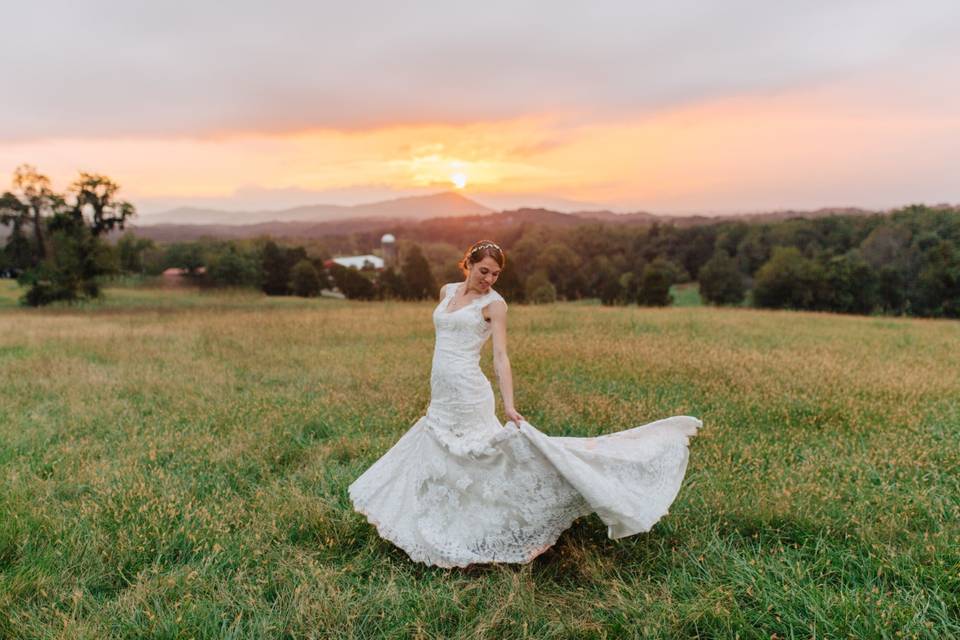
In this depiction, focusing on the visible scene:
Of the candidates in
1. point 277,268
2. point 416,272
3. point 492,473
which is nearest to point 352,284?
point 416,272

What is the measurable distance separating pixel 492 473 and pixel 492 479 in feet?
0.17

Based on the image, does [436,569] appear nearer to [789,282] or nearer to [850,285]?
[850,285]

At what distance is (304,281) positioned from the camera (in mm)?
64438

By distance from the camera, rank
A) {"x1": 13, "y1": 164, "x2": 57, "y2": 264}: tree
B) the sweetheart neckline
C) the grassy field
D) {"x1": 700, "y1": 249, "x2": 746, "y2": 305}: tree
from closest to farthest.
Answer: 1. the grassy field
2. the sweetheart neckline
3. {"x1": 13, "y1": 164, "x2": 57, "y2": 264}: tree
4. {"x1": 700, "y1": 249, "x2": 746, "y2": 305}: tree

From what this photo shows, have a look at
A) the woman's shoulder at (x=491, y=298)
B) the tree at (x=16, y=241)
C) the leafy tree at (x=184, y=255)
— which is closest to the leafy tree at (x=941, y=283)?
the woman's shoulder at (x=491, y=298)

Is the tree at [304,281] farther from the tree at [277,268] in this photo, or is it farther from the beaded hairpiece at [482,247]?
the beaded hairpiece at [482,247]

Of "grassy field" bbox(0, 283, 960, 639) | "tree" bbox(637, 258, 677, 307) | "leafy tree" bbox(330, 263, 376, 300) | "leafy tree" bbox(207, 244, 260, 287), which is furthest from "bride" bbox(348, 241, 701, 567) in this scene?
"tree" bbox(637, 258, 677, 307)

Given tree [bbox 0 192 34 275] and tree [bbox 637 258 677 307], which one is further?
tree [bbox 637 258 677 307]

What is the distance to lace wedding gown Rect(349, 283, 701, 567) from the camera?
14.3ft

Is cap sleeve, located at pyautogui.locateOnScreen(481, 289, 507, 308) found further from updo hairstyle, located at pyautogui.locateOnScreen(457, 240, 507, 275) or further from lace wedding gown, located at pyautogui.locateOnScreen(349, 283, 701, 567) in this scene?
updo hairstyle, located at pyautogui.locateOnScreen(457, 240, 507, 275)

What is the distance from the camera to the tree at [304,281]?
Answer: 64.3 meters

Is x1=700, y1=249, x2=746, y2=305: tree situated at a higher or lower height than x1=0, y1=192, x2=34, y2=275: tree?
lower

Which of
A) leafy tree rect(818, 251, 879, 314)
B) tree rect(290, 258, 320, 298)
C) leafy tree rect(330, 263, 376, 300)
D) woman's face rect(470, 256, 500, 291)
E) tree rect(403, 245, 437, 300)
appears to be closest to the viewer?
woman's face rect(470, 256, 500, 291)

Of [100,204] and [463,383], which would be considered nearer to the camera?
[463,383]
